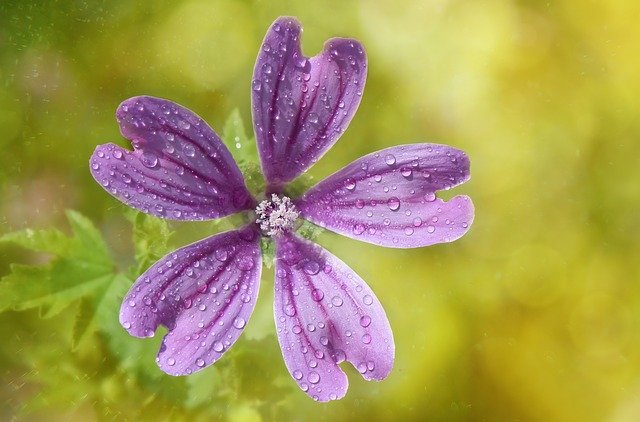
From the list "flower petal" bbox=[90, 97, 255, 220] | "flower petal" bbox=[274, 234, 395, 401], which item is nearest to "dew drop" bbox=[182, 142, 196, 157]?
"flower petal" bbox=[90, 97, 255, 220]

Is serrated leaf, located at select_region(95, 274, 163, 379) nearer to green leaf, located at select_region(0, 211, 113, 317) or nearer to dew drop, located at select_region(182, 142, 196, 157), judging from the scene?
green leaf, located at select_region(0, 211, 113, 317)

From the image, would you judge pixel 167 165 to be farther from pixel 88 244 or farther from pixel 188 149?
pixel 88 244

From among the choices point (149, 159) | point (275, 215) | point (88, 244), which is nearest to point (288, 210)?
point (275, 215)

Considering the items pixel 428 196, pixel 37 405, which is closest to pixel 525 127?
pixel 428 196

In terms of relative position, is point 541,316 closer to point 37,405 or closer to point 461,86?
point 461,86

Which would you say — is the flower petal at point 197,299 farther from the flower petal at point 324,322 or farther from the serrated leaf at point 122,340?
the serrated leaf at point 122,340
